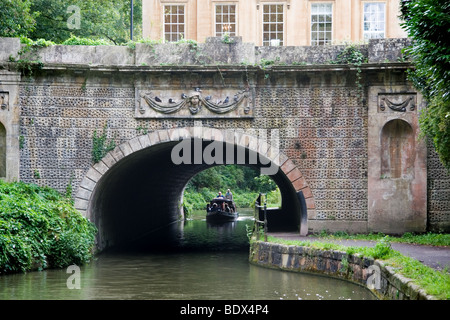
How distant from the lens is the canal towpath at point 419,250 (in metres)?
11.4

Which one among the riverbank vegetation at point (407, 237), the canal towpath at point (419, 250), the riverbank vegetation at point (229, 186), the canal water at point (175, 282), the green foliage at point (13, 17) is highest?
the green foliage at point (13, 17)

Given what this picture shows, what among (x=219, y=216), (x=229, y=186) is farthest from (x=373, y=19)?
(x=229, y=186)

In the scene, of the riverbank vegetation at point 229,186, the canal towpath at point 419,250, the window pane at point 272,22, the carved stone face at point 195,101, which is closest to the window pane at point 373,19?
the window pane at point 272,22

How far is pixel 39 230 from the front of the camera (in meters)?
14.2

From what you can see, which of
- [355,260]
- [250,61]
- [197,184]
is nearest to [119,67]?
[250,61]

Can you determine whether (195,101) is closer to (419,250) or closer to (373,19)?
(419,250)

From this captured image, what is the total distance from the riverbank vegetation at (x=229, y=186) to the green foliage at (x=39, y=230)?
2377cm

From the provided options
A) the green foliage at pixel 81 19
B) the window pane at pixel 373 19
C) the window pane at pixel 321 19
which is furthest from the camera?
the green foliage at pixel 81 19

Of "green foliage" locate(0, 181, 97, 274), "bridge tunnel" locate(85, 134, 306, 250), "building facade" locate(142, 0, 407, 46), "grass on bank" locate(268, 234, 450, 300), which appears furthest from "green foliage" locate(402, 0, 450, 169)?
"building facade" locate(142, 0, 407, 46)

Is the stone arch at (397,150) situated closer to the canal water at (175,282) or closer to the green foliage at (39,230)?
the canal water at (175,282)

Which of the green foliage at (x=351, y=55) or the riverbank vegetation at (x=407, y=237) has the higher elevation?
the green foliage at (x=351, y=55)

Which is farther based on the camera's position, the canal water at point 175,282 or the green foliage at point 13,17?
the green foliage at point 13,17

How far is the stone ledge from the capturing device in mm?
9781
